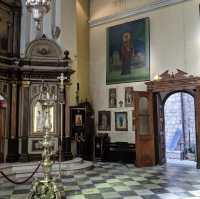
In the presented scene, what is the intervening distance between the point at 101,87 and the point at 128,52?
1.90m

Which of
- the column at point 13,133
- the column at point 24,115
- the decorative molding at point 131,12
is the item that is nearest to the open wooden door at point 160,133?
the decorative molding at point 131,12

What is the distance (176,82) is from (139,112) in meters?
1.67

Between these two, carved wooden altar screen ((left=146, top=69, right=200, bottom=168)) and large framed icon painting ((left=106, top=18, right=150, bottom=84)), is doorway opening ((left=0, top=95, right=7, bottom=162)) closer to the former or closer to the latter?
large framed icon painting ((left=106, top=18, right=150, bottom=84))

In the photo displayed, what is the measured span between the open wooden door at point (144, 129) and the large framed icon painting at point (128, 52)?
3.67 ft

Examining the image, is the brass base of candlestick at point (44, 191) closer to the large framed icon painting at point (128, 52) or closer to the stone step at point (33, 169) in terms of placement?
the stone step at point (33, 169)

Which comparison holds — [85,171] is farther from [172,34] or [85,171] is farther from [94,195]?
[172,34]

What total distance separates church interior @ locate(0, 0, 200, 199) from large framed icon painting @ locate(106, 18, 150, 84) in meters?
0.04

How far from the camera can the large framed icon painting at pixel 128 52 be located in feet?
37.2

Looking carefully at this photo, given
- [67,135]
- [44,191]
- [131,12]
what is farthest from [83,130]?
[44,191]

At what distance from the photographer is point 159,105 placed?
35.0 feet

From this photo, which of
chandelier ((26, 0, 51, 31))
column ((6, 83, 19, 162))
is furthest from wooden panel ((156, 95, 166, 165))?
chandelier ((26, 0, 51, 31))

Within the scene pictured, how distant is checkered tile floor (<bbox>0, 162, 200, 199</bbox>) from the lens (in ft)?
20.0

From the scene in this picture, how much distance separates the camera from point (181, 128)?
43.7ft

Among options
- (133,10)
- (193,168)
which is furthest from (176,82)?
(133,10)
